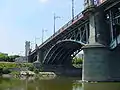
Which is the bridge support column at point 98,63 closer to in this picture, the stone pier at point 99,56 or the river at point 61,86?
the stone pier at point 99,56

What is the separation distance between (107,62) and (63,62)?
159ft

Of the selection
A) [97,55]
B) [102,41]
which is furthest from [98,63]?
[102,41]

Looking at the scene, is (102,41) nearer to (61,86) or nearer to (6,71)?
(61,86)

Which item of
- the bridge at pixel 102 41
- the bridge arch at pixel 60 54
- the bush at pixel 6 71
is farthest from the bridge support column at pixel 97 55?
the bush at pixel 6 71

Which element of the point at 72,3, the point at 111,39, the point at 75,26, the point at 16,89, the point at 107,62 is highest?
the point at 72,3

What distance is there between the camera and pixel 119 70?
189ft

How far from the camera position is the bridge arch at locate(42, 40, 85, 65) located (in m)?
86.4

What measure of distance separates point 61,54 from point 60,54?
1.12ft

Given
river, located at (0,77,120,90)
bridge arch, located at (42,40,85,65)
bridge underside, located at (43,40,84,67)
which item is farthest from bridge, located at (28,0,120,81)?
bridge underside, located at (43,40,84,67)

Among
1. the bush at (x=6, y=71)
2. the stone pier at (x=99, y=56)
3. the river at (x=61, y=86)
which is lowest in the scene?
the river at (x=61, y=86)

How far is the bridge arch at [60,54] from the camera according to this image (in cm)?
8643

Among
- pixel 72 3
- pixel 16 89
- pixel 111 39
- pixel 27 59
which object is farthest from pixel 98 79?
pixel 27 59

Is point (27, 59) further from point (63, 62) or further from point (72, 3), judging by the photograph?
point (72, 3)

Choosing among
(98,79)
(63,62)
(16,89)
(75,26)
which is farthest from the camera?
(63,62)
